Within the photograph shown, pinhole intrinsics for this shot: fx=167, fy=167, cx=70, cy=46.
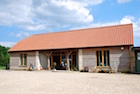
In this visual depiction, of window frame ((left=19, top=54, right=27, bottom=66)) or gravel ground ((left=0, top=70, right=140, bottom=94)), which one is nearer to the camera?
gravel ground ((left=0, top=70, right=140, bottom=94))

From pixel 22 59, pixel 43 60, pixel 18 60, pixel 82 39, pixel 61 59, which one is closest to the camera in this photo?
pixel 82 39

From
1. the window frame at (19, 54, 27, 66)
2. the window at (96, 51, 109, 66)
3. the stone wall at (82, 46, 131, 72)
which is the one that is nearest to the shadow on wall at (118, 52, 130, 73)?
the stone wall at (82, 46, 131, 72)

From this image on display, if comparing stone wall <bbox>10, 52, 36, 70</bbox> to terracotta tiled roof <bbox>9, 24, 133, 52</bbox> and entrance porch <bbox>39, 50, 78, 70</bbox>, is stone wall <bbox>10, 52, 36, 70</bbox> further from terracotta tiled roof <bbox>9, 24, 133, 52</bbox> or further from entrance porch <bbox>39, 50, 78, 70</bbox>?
entrance porch <bbox>39, 50, 78, 70</bbox>

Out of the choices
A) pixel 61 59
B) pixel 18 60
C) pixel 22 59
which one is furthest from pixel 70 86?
pixel 18 60

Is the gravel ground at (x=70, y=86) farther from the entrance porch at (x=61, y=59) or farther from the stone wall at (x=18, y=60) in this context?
the stone wall at (x=18, y=60)

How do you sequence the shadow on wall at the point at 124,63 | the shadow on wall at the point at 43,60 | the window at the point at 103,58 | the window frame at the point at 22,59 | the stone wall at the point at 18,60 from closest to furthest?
the shadow on wall at the point at 124,63 < the window at the point at 103,58 < the stone wall at the point at 18,60 < the shadow on wall at the point at 43,60 < the window frame at the point at 22,59

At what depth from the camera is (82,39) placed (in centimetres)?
1931

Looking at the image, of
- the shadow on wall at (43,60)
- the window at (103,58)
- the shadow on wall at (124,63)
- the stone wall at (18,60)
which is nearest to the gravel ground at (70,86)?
the shadow on wall at (124,63)

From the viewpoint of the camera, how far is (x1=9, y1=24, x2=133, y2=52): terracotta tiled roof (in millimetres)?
16998

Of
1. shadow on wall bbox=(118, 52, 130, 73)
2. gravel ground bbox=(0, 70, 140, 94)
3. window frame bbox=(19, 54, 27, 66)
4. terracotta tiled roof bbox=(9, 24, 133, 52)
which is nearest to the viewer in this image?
gravel ground bbox=(0, 70, 140, 94)

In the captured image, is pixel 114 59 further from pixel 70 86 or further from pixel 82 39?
pixel 70 86

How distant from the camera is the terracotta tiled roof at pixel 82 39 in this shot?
55.8 feet

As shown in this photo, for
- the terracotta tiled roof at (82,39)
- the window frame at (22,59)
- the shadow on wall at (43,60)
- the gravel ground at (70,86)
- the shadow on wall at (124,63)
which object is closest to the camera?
the gravel ground at (70,86)

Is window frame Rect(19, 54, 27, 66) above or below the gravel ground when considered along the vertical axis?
above
